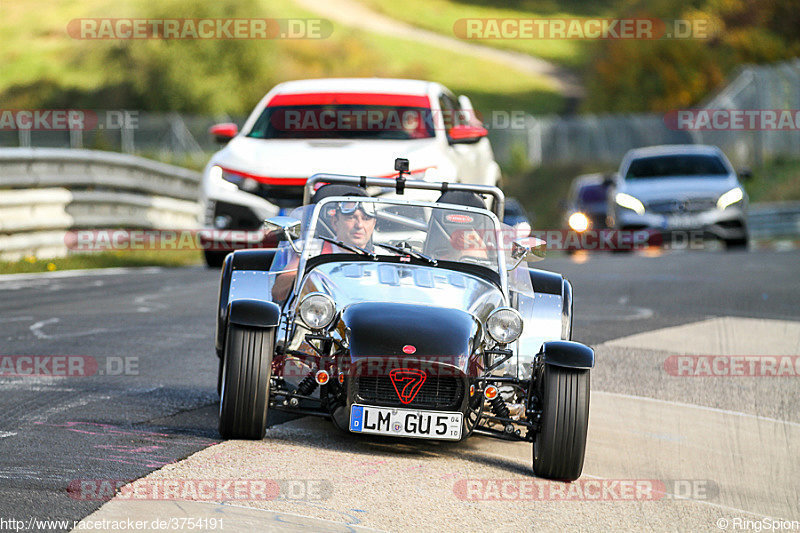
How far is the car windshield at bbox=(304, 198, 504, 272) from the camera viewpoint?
313 inches

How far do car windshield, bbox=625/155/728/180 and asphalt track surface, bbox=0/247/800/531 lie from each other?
938cm

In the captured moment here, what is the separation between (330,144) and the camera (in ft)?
45.4

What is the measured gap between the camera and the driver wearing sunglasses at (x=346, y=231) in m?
7.95

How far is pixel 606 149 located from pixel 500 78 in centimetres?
4311

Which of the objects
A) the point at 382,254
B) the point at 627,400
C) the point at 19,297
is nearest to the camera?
the point at 382,254

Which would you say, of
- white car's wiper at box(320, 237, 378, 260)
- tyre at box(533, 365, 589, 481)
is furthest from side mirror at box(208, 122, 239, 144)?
tyre at box(533, 365, 589, 481)

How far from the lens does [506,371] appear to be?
7535 millimetres

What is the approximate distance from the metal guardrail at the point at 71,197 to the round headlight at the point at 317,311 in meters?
9.44

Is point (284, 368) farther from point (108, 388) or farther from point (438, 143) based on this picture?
point (438, 143)

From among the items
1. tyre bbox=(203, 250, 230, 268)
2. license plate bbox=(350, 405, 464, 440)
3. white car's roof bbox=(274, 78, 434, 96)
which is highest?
white car's roof bbox=(274, 78, 434, 96)

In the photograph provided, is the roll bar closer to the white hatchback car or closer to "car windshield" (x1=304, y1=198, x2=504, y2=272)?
"car windshield" (x1=304, y1=198, x2=504, y2=272)

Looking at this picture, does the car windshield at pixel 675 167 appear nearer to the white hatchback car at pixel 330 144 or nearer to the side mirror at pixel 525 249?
the white hatchback car at pixel 330 144

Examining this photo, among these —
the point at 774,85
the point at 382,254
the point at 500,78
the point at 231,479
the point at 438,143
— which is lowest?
the point at 231,479

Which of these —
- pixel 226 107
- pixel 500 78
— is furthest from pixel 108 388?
pixel 500 78
